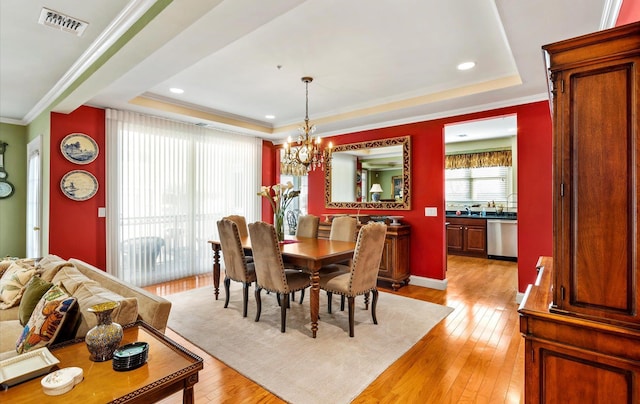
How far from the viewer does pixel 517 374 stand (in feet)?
7.59

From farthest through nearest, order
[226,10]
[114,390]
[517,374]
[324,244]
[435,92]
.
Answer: [435,92], [324,244], [517,374], [226,10], [114,390]

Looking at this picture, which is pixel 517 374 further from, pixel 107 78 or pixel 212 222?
pixel 212 222

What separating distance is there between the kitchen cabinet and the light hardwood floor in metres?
2.97

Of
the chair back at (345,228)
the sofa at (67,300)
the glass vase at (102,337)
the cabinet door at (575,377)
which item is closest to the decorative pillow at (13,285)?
the sofa at (67,300)

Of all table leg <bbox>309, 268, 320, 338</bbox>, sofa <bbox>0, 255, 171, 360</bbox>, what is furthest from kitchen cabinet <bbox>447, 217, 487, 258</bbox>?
sofa <bbox>0, 255, 171, 360</bbox>

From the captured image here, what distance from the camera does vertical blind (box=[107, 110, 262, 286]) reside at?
14.4 ft

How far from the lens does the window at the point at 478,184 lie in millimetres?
7277

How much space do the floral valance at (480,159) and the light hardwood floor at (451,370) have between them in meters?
4.29

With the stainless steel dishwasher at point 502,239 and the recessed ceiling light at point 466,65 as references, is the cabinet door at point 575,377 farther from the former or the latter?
the stainless steel dishwasher at point 502,239

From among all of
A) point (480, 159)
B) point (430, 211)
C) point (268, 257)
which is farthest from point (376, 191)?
point (480, 159)

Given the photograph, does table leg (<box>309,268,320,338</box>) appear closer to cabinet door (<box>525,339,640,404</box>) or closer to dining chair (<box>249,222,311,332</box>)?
dining chair (<box>249,222,311,332</box>)

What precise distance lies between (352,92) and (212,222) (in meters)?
3.20

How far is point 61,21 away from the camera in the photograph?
7.64 ft

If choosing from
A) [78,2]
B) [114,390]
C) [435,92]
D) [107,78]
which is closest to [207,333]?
[114,390]
